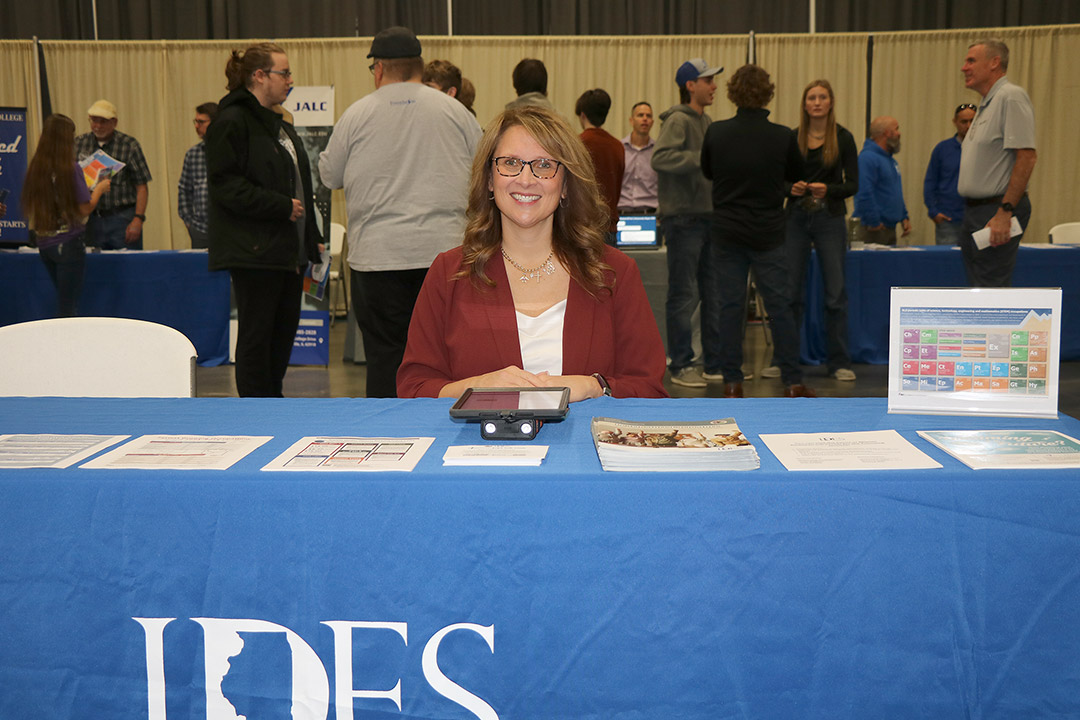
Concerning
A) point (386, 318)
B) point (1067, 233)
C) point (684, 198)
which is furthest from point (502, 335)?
point (1067, 233)

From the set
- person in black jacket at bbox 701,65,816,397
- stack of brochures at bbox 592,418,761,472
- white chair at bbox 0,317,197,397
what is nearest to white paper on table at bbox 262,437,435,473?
stack of brochures at bbox 592,418,761,472

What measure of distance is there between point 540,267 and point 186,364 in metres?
0.77

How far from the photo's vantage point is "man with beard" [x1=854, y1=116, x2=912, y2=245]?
5.81 m

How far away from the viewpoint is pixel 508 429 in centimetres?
134

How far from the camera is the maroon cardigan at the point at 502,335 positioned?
1.85 metres

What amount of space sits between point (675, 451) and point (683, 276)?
12.3 ft

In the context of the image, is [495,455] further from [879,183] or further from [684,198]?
[879,183]

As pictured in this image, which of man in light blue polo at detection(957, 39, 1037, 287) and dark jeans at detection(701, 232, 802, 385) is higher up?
man in light blue polo at detection(957, 39, 1037, 287)

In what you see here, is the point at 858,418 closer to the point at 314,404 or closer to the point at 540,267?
the point at 540,267

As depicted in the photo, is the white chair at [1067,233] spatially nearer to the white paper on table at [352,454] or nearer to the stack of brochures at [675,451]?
the stack of brochures at [675,451]

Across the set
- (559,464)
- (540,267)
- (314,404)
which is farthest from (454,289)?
(559,464)

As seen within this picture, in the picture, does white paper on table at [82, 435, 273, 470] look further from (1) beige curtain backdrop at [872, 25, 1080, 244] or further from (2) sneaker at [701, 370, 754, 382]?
(1) beige curtain backdrop at [872, 25, 1080, 244]

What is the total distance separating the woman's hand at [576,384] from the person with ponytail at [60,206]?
3.96m

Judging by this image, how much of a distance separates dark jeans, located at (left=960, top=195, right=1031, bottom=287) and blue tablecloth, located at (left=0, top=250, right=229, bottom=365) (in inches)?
157
